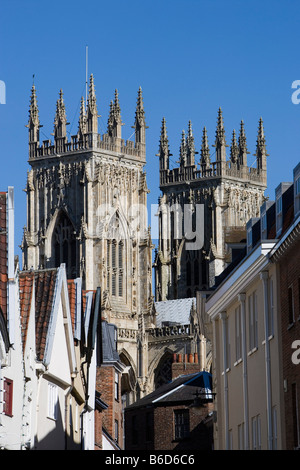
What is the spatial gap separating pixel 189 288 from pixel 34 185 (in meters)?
16.8

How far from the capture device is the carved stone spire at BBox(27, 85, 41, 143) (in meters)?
129

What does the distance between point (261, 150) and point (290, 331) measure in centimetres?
10747

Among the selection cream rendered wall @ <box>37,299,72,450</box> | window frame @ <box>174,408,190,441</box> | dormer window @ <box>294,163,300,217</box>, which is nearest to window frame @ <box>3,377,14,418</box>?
cream rendered wall @ <box>37,299,72,450</box>

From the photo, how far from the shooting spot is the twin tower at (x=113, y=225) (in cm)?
12125

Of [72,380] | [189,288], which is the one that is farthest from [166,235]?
[72,380]

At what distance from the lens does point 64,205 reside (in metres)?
123

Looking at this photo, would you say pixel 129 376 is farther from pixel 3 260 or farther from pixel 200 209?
pixel 3 260

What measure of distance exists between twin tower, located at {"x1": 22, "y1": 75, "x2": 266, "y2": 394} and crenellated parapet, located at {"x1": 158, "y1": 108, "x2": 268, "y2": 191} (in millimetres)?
2242

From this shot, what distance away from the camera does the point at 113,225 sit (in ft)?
Answer: 403

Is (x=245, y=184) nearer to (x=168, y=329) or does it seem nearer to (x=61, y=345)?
(x=168, y=329)

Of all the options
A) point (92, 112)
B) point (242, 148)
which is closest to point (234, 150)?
point (242, 148)

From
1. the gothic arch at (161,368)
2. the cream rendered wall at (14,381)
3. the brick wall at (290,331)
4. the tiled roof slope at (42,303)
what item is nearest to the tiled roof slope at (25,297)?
the cream rendered wall at (14,381)

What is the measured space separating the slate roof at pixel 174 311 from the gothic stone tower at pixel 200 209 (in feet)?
10.2
